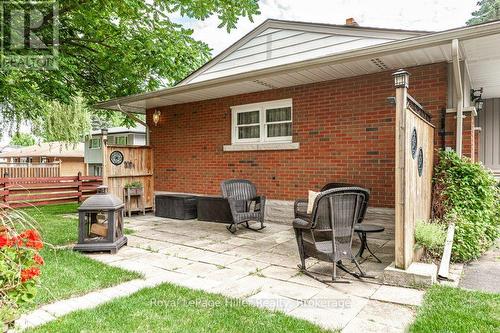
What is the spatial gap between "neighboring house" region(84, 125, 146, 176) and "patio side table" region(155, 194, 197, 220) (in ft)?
33.2

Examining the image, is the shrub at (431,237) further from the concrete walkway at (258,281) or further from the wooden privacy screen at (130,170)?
the wooden privacy screen at (130,170)

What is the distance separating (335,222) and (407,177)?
34.7 inches

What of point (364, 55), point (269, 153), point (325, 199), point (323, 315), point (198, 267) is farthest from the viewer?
point (269, 153)

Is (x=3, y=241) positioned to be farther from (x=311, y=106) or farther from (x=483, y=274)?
(x=311, y=106)

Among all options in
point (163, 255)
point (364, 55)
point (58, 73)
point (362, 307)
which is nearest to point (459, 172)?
point (364, 55)

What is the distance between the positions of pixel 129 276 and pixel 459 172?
4537mm

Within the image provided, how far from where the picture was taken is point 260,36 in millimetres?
8617

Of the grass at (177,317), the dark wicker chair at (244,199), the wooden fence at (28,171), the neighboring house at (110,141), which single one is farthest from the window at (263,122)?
the wooden fence at (28,171)

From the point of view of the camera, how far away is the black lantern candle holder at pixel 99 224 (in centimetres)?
464

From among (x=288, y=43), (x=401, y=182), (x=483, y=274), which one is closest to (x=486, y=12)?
(x=288, y=43)

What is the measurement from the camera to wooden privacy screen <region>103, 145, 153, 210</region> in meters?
7.93

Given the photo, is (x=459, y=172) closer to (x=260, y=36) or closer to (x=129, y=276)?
(x=129, y=276)

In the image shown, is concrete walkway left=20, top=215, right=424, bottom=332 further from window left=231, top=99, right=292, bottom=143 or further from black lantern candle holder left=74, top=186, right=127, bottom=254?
window left=231, top=99, right=292, bottom=143

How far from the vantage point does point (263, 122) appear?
7184mm
